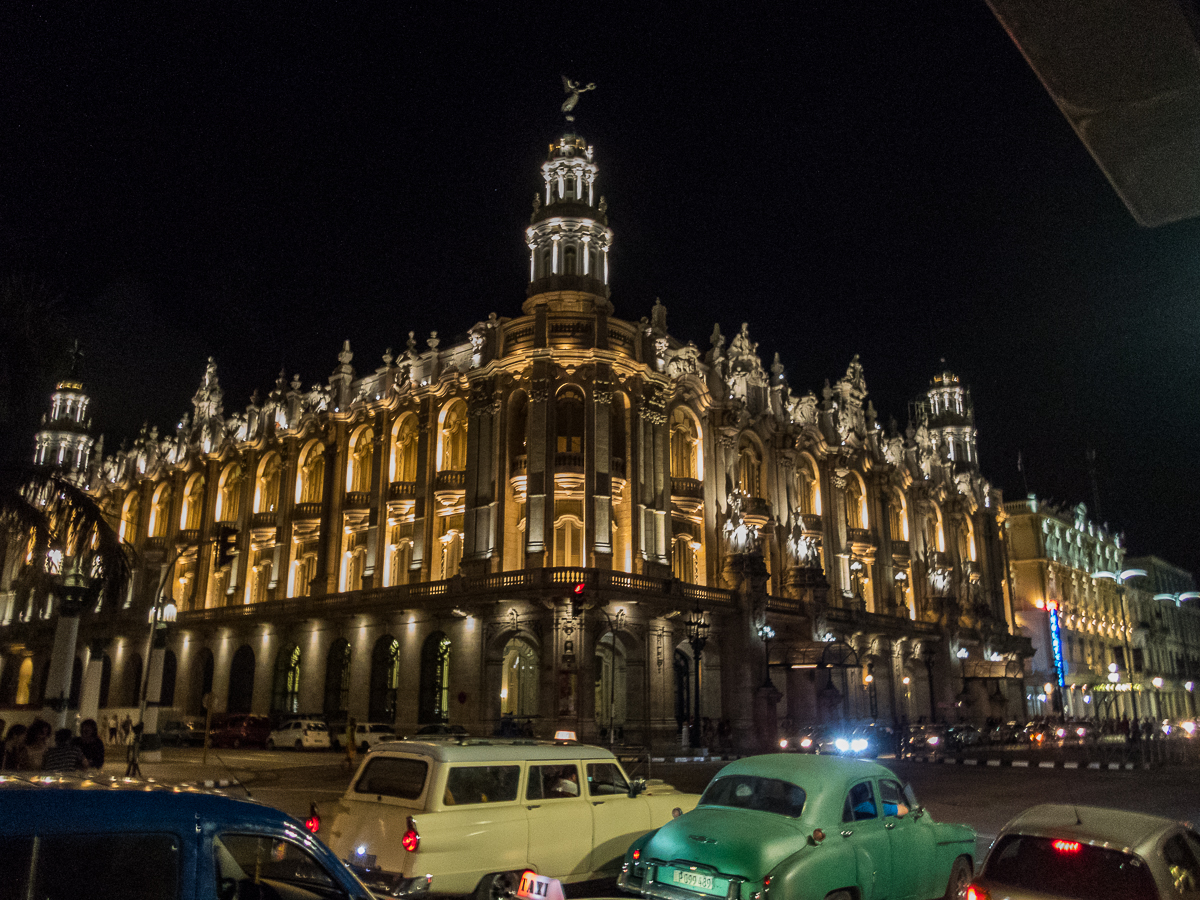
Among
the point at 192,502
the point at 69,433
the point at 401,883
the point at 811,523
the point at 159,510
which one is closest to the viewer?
the point at 401,883

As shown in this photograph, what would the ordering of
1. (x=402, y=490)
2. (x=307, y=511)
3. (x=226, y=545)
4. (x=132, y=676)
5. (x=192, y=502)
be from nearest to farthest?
(x=226, y=545)
(x=402, y=490)
(x=307, y=511)
(x=132, y=676)
(x=192, y=502)

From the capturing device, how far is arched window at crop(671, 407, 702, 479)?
147 feet

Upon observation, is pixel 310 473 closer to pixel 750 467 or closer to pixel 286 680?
pixel 286 680

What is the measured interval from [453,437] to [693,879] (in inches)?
1497

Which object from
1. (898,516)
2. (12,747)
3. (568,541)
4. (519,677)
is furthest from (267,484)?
(12,747)

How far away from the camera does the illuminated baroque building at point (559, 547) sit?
1513 inches

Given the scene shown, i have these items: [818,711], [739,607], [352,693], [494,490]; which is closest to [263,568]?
[352,693]

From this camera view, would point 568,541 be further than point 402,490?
No

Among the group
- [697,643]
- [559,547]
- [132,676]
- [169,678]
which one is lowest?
[169,678]

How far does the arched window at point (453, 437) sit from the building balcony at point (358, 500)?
466cm

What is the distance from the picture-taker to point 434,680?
4047 centimetres

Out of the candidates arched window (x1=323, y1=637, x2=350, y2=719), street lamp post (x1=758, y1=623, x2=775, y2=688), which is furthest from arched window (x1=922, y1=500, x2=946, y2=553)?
arched window (x1=323, y1=637, x2=350, y2=719)

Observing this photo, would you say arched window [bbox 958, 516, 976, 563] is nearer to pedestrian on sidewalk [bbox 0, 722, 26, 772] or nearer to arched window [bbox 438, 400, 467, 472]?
arched window [bbox 438, 400, 467, 472]

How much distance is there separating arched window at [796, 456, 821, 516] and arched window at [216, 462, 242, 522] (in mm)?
34088
